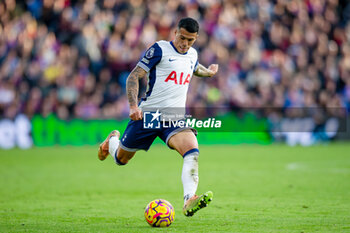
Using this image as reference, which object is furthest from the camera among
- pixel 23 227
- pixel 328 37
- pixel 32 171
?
pixel 328 37

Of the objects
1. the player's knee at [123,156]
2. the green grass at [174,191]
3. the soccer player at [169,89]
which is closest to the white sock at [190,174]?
the soccer player at [169,89]

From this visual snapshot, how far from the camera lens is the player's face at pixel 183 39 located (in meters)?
7.71

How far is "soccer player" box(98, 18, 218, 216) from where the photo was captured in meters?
7.62

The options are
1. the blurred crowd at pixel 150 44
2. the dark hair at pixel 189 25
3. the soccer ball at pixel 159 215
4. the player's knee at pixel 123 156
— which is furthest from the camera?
the blurred crowd at pixel 150 44

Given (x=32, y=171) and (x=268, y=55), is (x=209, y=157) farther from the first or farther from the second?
(x=268, y=55)

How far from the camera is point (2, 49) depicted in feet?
76.3

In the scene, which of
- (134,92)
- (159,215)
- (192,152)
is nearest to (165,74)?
(134,92)

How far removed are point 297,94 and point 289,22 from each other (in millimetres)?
4221

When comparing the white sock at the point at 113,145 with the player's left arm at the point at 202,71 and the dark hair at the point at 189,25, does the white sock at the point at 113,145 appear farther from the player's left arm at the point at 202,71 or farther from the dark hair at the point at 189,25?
the dark hair at the point at 189,25

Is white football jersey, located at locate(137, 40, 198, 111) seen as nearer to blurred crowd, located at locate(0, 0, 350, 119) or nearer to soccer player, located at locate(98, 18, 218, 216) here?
soccer player, located at locate(98, 18, 218, 216)

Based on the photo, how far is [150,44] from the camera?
22.9 meters

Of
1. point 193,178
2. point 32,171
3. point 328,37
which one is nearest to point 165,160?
point 32,171

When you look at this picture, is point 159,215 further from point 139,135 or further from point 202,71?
point 202,71

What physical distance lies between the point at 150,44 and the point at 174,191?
1252 cm
